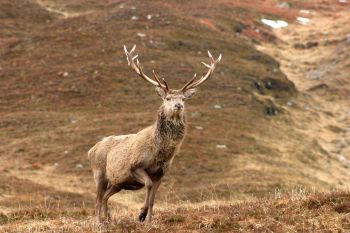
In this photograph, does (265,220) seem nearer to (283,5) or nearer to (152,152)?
(152,152)

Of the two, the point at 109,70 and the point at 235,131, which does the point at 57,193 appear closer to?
the point at 235,131

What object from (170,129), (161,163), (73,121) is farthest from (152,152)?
(73,121)

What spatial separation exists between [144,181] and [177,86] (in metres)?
42.7

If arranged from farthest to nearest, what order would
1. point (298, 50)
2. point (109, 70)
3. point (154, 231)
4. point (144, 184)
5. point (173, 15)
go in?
point (298, 50)
point (173, 15)
point (109, 70)
point (144, 184)
point (154, 231)

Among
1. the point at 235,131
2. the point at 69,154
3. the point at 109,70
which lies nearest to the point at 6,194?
the point at 69,154

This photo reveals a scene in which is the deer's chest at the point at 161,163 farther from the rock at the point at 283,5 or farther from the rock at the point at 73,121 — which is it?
the rock at the point at 283,5

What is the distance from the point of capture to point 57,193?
32906mm

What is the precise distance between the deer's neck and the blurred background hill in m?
6.49

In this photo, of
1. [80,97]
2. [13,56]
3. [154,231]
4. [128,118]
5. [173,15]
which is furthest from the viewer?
[173,15]

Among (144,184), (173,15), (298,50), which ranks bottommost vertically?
(298,50)

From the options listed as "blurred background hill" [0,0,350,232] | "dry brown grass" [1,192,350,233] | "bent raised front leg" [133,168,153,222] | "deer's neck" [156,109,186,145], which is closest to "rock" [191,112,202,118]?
"blurred background hill" [0,0,350,232]

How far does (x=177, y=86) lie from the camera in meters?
55.8

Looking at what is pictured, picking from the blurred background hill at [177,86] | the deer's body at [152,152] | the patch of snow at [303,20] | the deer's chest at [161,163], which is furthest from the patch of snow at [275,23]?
the deer's chest at [161,163]

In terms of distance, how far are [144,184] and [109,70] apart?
46.1 metres
